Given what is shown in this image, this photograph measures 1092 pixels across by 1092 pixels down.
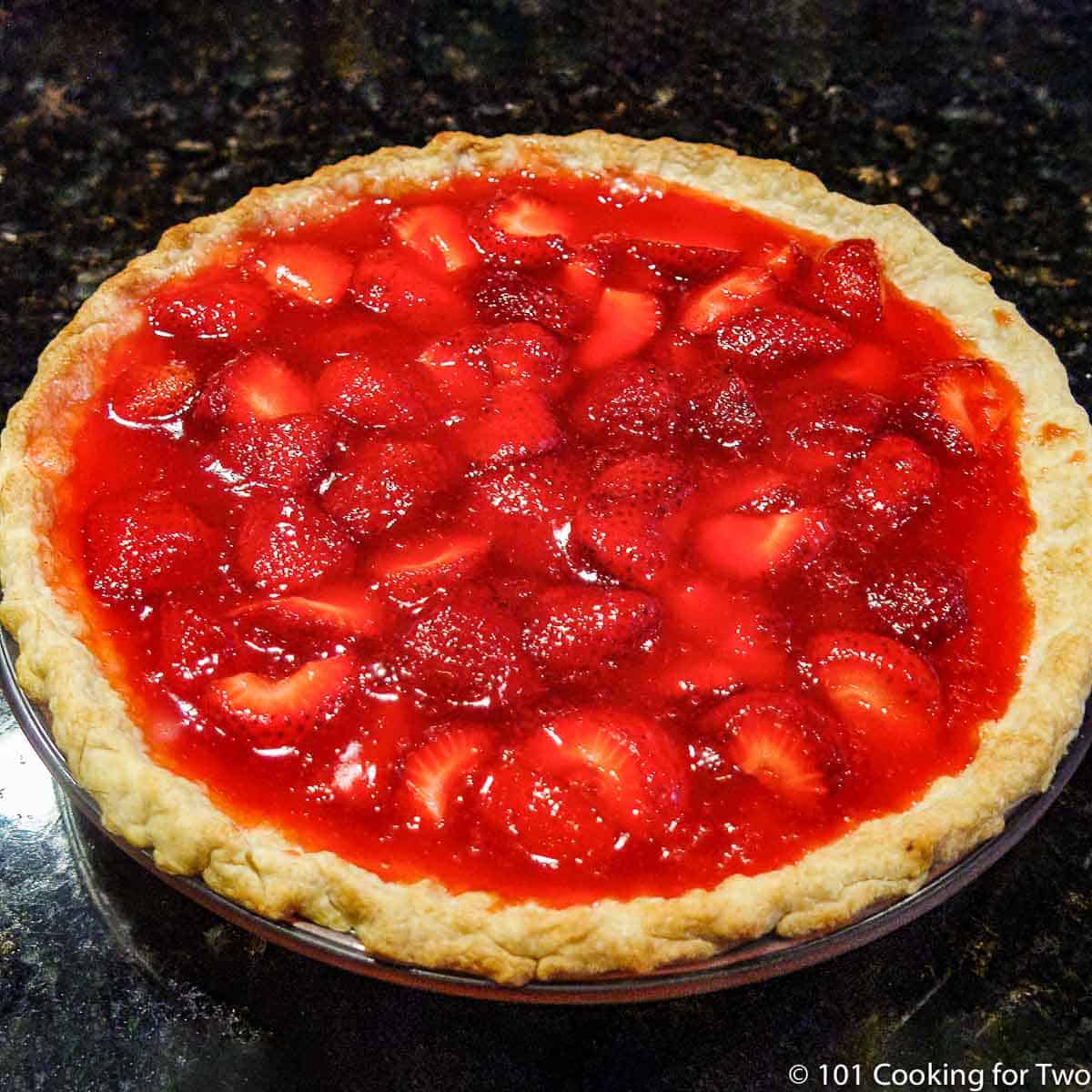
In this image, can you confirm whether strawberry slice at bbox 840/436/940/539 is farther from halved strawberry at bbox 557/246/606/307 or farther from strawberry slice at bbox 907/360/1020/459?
halved strawberry at bbox 557/246/606/307

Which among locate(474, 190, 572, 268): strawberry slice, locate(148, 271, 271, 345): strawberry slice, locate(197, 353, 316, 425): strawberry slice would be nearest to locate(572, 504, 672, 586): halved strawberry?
locate(197, 353, 316, 425): strawberry slice

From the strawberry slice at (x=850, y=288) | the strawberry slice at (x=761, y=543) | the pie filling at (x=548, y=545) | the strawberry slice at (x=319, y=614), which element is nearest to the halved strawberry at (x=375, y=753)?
the pie filling at (x=548, y=545)

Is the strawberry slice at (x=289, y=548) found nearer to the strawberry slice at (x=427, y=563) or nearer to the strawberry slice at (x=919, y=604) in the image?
the strawberry slice at (x=427, y=563)

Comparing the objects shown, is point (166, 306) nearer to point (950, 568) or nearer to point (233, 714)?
point (233, 714)

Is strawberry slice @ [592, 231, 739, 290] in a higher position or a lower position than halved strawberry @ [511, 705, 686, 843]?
higher

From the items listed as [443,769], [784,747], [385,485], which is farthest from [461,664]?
[784,747]

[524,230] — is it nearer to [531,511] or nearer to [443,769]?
[531,511]

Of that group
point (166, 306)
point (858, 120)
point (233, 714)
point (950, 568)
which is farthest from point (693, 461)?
point (858, 120)

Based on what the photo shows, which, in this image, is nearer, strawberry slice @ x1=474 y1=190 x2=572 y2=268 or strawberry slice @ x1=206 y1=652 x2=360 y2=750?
strawberry slice @ x1=206 y1=652 x2=360 y2=750

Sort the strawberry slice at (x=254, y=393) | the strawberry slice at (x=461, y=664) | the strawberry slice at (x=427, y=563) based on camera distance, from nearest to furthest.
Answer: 1. the strawberry slice at (x=461, y=664)
2. the strawberry slice at (x=427, y=563)
3. the strawberry slice at (x=254, y=393)
